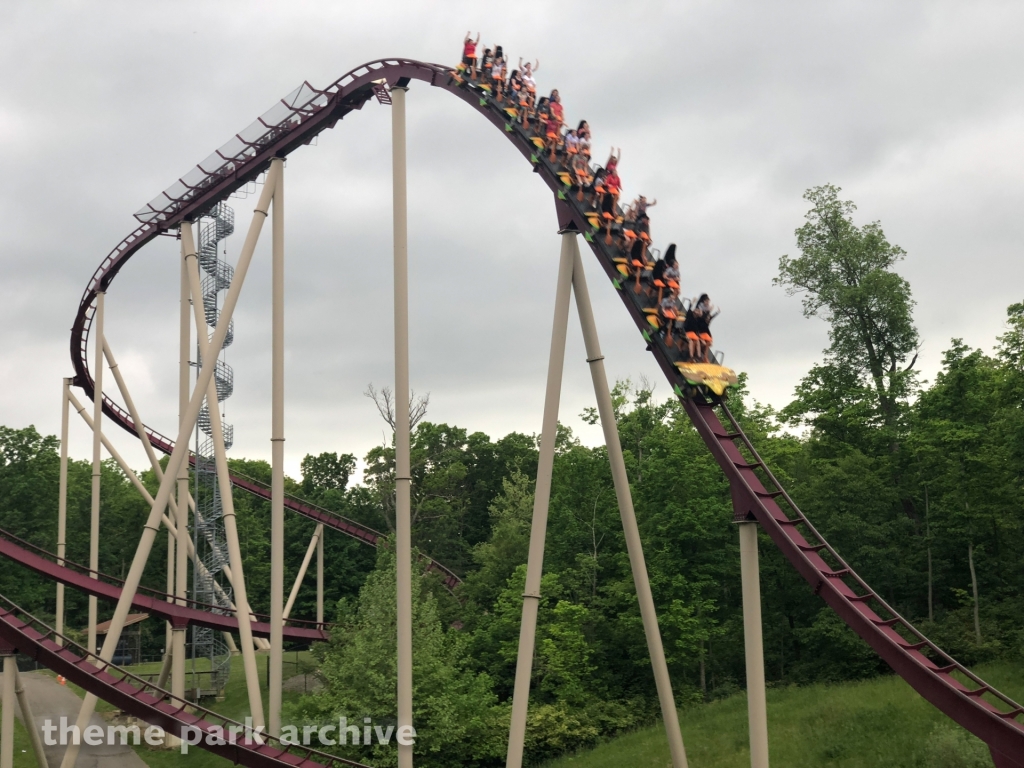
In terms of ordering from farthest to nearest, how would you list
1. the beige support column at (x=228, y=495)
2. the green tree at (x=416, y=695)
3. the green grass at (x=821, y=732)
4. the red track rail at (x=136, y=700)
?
the green tree at (x=416, y=695)
the green grass at (x=821, y=732)
the beige support column at (x=228, y=495)
the red track rail at (x=136, y=700)

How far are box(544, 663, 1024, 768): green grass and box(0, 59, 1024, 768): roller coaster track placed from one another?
57.4 inches

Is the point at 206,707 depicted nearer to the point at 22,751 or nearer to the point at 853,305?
the point at 22,751

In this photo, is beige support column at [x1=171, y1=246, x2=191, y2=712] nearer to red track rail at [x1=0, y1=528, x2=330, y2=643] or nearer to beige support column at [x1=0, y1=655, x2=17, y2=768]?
red track rail at [x1=0, y1=528, x2=330, y2=643]

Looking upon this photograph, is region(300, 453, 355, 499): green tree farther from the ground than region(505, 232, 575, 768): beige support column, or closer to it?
farther from the ground

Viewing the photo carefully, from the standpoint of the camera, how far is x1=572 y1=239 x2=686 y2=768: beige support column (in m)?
13.4

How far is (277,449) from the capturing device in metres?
16.9

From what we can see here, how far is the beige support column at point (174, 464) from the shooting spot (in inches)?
636

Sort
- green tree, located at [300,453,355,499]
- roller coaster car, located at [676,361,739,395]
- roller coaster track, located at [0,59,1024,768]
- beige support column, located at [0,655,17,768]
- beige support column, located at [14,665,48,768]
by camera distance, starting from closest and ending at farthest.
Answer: roller coaster track, located at [0,59,1024,768] < roller coaster car, located at [676,361,739,395] < beige support column, located at [0,655,17,768] < beige support column, located at [14,665,48,768] < green tree, located at [300,453,355,499]

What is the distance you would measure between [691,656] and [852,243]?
13.5m

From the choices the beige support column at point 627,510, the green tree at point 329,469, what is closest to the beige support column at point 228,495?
the beige support column at point 627,510

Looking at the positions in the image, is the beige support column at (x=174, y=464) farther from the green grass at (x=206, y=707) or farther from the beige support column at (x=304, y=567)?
the beige support column at (x=304, y=567)

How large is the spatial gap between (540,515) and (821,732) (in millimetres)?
9456

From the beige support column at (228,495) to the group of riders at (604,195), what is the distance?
4488 mm

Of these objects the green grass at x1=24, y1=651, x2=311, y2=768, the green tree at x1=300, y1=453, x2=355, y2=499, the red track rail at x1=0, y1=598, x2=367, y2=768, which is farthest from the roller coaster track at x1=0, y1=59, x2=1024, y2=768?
the green tree at x1=300, y1=453, x2=355, y2=499
